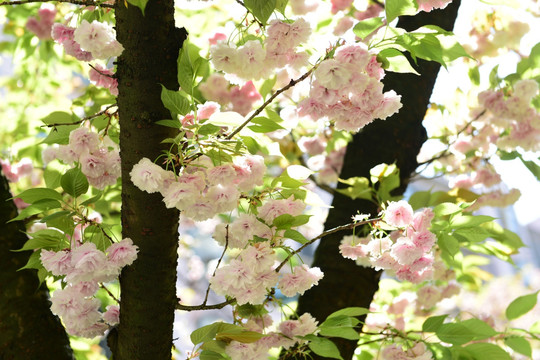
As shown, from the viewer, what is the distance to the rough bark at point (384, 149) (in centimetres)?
135

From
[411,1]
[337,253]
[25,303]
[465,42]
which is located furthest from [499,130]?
[25,303]

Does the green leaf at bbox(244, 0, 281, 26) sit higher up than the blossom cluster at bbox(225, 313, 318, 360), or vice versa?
the green leaf at bbox(244, 0, 281, 26)

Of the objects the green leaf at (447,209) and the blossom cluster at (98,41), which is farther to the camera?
the green leaf at (447,209)

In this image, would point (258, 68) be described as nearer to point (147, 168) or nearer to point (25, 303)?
point (147, 168)

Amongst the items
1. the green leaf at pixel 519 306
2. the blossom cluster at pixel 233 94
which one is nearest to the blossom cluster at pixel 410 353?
the green leaf at pixel 519 306

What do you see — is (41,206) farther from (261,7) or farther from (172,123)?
(261,7)

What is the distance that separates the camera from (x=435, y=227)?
3.29ft

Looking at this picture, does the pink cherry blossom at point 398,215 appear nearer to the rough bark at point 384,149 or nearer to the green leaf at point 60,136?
the rough bark at point 384,149

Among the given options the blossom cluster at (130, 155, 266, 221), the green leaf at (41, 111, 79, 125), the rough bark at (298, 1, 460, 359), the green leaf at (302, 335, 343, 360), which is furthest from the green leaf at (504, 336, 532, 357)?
the green leaf at (41, 111, 79, 125)

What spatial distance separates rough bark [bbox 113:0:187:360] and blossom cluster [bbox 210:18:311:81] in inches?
3.1

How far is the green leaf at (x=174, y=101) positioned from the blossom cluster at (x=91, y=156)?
21cm

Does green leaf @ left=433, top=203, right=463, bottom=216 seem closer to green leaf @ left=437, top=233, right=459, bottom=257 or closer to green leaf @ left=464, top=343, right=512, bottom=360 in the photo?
green leaf @ left=437, top=233, right=459, bottom=257

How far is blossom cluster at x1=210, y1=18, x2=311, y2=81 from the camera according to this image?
815 mm

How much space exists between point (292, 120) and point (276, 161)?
3.82 feet
